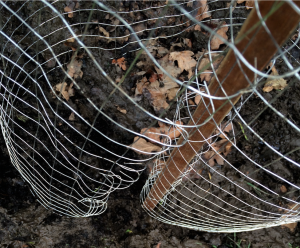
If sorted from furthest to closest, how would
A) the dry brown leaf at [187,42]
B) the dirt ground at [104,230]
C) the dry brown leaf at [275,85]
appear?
the dry brown leaf at [187,42], the dry brown leaf at [275,85], the dirt ground at [104,230]

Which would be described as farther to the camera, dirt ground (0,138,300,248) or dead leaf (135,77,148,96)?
dead leaf (135,77,148,96)

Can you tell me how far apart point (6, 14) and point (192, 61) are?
188 centimetres

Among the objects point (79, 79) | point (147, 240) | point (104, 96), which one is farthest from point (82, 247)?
point (79, 79)

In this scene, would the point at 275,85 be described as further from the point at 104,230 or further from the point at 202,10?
the point at 104,230

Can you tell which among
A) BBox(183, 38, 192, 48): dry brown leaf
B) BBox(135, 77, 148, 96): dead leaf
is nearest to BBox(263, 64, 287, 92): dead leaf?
BBox(183, 38, 192, 48): dry brown leaf

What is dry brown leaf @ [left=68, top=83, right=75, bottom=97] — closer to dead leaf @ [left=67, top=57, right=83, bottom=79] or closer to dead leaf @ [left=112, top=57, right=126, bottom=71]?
dead leaf @ [left=67, top=57, right=83, bottom=79]

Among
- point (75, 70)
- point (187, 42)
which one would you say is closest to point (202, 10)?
point (187, 42)

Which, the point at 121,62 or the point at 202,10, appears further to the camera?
the point at 202,10

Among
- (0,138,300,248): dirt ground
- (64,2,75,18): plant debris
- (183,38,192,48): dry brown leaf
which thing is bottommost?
(0,138,300,248): dirt ground

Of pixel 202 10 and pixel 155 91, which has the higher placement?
pixel 202 10

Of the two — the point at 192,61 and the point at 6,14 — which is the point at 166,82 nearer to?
the point at 192,61

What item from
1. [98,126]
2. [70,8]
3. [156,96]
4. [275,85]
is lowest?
[98,126]

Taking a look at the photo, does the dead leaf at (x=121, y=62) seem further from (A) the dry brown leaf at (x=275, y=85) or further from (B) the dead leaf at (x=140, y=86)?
(A) the dry brown leaf at (x=275, y=85)

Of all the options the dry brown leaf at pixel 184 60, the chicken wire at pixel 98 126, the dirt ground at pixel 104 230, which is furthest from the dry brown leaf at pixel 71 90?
the dry brown leaf at pixel 184 60
